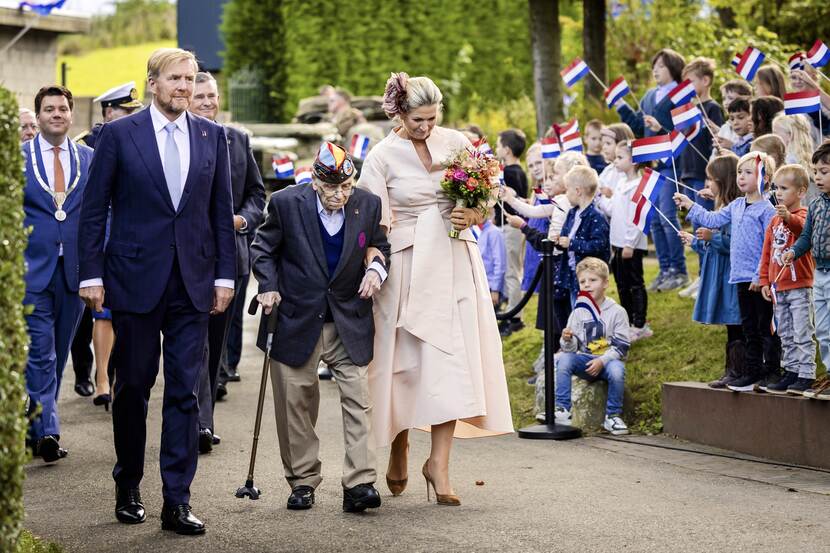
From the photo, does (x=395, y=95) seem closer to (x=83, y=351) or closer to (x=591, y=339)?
(x=591, y=339)

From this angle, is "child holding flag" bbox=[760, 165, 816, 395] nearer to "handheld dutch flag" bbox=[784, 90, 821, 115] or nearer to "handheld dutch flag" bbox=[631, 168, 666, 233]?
"handheld dutch flag" bbox=[631, 168, 666, 233]

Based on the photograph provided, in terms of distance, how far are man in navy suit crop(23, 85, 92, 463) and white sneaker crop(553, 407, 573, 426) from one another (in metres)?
3.64

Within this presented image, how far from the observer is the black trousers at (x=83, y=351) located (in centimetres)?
1234

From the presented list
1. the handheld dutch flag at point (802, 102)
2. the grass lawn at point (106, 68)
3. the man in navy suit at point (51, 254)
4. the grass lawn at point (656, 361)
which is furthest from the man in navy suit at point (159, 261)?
the grass lawn at point (106, 68)

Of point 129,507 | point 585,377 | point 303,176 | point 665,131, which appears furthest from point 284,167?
point 129,507

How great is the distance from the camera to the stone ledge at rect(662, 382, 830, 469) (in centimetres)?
865

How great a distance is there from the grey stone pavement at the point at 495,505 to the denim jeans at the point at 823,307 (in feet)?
2.59

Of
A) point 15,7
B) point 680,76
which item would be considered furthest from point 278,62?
point 680,76

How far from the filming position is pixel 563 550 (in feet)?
21.1

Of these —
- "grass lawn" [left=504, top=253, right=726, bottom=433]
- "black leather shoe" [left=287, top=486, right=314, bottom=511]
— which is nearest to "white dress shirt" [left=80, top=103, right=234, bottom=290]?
"black leather shoe" [left=287, top=486, right=314, bottom=511]

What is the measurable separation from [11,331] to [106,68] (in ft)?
204

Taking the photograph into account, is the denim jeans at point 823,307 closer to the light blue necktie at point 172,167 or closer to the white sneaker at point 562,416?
the white sneaker at point 562,416

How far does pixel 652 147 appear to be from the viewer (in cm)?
1140

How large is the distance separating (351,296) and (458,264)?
66 cm
